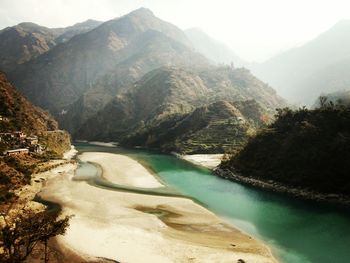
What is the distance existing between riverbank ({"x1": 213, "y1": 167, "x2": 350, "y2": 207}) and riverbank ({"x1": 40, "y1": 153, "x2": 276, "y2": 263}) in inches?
986

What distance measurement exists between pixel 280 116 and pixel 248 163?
1939 cm

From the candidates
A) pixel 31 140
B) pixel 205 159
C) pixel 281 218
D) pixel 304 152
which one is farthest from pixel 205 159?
pixel 281 218

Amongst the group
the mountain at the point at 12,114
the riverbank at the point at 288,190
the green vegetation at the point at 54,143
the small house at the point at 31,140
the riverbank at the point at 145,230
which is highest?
the mountain at the point at 12,114

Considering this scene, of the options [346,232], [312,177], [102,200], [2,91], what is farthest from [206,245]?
[2,91]

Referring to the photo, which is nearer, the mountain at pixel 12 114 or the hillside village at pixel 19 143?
the hillside village at pixel 19 143

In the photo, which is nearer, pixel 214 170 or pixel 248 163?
pixel 248 163

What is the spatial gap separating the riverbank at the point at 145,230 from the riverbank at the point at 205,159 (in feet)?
184

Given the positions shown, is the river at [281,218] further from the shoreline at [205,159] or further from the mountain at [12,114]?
the mountain at [12,114]

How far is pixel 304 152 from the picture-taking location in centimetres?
9406

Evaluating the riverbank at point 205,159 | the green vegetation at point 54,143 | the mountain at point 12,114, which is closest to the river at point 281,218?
the riverbank at point 205,159

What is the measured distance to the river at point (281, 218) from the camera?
53.2 metres

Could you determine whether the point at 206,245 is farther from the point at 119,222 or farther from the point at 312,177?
the point at 312,177

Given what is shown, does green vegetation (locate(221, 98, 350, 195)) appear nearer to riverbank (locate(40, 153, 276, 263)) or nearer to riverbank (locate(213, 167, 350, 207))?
riverbank (locate(213, 167, 350, 207))

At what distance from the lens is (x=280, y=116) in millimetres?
116188
